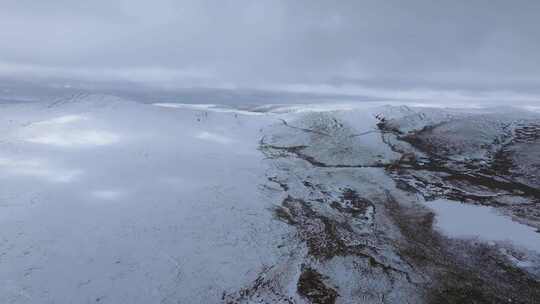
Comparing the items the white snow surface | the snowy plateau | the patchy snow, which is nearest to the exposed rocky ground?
the snowy plateau

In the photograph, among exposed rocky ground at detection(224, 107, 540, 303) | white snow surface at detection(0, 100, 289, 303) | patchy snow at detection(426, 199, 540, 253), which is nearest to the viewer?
white snow surface at detection(0, 100, 289, 303)

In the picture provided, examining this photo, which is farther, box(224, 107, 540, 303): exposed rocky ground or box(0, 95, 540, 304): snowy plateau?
box(224, 107, 540, 303): exposed rocky ground

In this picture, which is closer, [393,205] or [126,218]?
[126,218]

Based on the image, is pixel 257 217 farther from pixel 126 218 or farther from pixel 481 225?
pixel 481 225

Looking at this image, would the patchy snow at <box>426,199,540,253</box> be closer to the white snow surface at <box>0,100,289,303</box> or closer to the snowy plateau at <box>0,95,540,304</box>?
the snowy plateau at <box>0,95,540,304</box>

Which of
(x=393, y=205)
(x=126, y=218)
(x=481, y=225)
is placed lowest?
(x=481, y=225)

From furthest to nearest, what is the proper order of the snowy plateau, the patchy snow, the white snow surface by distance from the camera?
the patchy snow → the snowy plateau → the white snow surface

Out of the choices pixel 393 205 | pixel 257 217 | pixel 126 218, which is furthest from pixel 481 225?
pixel 126 218
